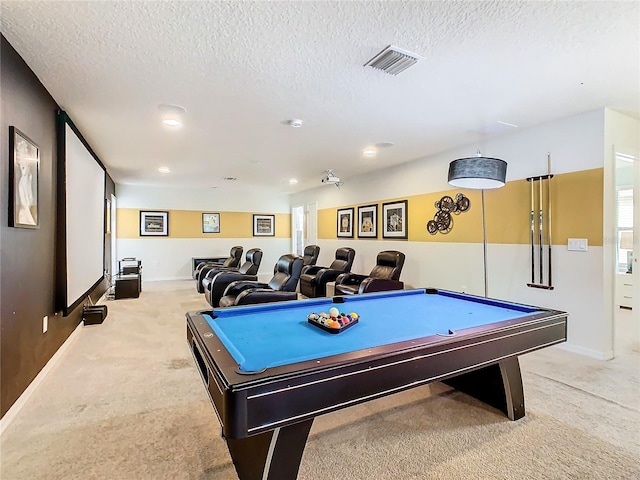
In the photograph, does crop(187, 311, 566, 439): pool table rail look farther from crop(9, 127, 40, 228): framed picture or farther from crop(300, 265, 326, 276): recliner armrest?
crop(300, 265, 326, 276): recliner armrest

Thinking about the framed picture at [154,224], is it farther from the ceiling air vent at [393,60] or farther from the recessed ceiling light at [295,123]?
the ceiling air vent at [393,60]

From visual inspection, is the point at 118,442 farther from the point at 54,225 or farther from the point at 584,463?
the point at 584,463

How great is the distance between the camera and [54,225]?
3205 millimetres

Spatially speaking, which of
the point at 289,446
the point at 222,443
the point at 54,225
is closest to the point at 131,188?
the point at 54,225

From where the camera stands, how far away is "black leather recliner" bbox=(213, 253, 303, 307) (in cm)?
403

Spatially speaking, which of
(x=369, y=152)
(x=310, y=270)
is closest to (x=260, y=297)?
(x=369, y=152)

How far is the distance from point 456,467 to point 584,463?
0.71 metres

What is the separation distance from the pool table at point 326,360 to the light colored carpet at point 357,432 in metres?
0.26

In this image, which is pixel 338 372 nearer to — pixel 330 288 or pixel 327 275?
pixel 330 288

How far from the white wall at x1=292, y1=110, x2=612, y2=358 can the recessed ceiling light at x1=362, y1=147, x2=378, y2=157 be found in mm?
892

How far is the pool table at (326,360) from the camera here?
124cm

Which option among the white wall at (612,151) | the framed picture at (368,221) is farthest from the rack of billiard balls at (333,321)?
the framed picture at (368,221)

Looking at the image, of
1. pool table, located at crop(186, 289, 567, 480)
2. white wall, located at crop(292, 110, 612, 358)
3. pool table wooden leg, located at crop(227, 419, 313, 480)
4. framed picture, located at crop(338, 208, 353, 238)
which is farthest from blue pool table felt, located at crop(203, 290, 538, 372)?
framed picture, located at crop(338, 208, 353, 238)

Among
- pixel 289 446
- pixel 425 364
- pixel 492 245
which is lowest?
pixel 289 446
